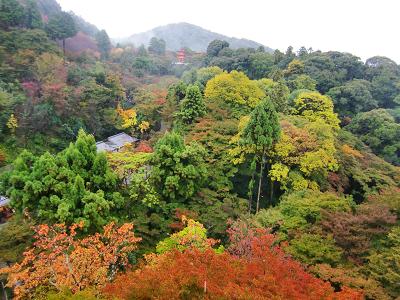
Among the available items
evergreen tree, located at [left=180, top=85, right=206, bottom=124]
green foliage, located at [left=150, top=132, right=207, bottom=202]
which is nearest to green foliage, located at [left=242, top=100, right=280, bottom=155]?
green foliage, located at [left=150, top=132, right=207, bottom=202]

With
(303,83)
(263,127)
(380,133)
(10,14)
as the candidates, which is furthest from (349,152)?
(10,14)

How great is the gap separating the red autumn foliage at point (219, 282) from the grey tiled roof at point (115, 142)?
74.4 feet

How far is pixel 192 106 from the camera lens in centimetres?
2614

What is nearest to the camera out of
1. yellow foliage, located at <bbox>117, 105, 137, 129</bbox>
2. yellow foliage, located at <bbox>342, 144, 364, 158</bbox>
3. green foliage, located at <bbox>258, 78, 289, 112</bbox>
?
yellow foliage, located at <bbox>342, 144, 364, 158</bbox>

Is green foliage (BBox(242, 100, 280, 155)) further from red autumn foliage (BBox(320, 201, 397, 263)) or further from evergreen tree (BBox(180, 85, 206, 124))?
red autumn foliage (BBox(320, 201, 397, 263))

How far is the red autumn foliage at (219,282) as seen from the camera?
9.20 m

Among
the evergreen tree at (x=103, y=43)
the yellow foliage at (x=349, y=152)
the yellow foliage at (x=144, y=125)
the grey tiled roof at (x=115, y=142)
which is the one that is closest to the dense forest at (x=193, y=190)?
the yellow foliage at (x=349, y=152)

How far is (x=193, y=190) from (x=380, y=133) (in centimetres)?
2102

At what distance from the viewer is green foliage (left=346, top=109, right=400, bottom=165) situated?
30.7 m

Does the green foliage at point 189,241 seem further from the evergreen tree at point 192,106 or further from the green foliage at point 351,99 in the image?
the green foliage at point 351,99

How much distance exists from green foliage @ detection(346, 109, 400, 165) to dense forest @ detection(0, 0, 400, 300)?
13 centimetres

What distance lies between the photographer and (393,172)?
24.6 metres

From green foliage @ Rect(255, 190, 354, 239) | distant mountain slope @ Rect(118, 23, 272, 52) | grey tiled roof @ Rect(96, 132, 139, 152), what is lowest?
grey tiled roof @ Rect(96, 132, 139, 152)

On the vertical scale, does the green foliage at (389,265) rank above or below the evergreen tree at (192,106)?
below
